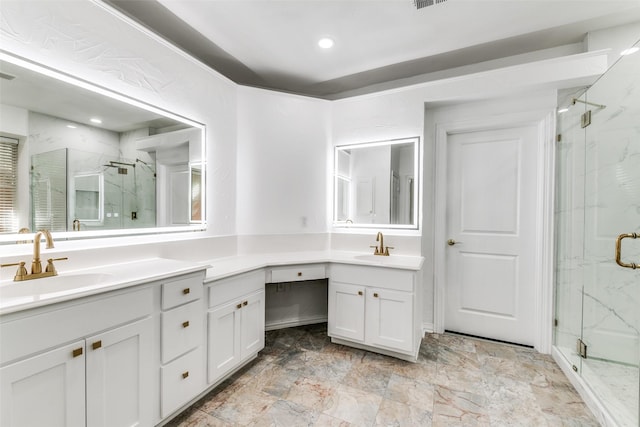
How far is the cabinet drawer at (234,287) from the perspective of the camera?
6.19ft

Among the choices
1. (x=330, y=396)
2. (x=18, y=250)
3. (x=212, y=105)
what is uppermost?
(x=212, y=105)

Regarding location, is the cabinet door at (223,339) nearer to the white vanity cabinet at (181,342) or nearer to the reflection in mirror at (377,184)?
the white vanity cabinet at (181,342)

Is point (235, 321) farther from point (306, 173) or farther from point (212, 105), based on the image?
point (212, 105)

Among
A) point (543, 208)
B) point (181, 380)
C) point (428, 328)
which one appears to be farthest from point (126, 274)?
point (543, 208)

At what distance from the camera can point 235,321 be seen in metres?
2.05

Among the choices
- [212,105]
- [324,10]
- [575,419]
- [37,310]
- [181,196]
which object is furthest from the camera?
[212,105]

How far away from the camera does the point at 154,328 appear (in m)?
1.50

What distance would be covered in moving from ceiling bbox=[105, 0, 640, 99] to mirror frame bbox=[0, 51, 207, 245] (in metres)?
0.71

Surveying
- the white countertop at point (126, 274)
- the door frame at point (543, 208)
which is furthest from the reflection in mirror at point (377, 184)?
the door frame at point (543, 208)

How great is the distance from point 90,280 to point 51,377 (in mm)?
548

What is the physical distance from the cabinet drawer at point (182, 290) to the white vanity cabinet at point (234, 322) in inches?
4.9

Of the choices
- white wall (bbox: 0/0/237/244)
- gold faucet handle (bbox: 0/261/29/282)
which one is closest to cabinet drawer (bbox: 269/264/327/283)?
white wall (bbox: 0/0/237/244)

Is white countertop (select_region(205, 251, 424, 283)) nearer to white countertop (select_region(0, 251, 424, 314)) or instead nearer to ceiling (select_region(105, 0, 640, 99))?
white countertop (select_region(0, 251, 424, 314))

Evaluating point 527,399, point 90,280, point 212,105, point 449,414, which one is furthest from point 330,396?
point 212,105
